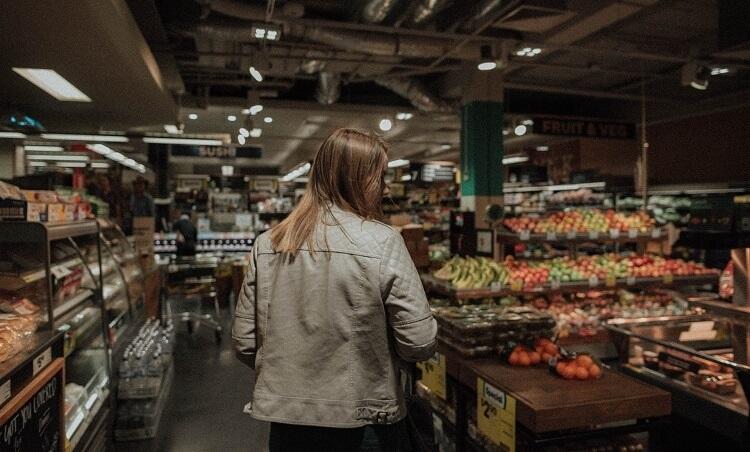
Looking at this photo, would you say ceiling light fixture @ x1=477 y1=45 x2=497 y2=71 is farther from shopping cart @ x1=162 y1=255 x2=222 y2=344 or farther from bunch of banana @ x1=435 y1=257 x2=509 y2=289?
shopping cart @ x1=162 y1=255 x2=222 y2=344

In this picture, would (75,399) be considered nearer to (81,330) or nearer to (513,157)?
(81,330)

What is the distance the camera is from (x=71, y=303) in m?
3.28

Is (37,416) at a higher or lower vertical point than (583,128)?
lower

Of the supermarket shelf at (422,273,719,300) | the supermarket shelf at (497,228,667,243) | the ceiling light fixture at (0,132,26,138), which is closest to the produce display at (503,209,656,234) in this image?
the supermarket shelf at (497,228,667,243)

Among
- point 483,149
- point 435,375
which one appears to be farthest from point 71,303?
point 483,149

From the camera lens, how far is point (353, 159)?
1.70 metres

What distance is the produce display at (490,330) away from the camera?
9.23 ft

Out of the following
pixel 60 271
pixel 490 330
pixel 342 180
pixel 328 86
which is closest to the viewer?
pixel 342 180

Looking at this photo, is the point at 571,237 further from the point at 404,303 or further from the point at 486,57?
the point at 404,303

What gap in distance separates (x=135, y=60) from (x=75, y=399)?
10.4ft

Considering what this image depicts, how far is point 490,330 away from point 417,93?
22.2ft

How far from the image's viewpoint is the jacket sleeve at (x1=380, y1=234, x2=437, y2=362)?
1.60 m

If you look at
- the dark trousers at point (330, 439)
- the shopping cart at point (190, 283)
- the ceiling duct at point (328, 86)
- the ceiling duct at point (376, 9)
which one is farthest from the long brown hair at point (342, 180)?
the ceiling duct at point (328, 86)

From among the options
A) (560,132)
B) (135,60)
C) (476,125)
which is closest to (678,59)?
(560,132)
